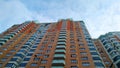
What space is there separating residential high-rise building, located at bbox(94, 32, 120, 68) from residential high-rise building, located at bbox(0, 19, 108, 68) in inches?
126

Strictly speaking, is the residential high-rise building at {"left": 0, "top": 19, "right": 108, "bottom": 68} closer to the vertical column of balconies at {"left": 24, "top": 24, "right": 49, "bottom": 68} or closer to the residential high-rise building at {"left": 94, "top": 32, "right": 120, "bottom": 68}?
the vertical column of balconies at {"left": 24, "top": 24, "right": 49, "bottom": 68}

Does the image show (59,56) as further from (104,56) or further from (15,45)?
(15,45)

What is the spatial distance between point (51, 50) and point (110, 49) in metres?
19.4

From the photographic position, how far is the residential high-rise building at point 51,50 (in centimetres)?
4650

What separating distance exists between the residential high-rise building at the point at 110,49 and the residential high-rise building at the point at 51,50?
3207 mm

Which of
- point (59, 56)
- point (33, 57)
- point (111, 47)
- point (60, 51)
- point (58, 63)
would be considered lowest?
point (58, 63)

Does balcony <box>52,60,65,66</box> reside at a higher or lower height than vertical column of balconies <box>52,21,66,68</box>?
lower

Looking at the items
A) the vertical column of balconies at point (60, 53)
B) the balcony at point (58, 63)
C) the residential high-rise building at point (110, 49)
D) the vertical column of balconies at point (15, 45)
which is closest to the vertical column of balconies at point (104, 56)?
the residential high-rise building at point (110, 49)

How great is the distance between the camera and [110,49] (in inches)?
2329

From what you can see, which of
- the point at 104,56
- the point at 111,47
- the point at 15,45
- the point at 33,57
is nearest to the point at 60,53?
the point at 33,57

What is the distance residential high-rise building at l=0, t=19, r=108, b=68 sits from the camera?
4650 cm

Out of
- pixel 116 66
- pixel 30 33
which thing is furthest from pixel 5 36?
pixel 116 66

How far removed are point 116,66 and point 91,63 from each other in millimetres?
9234

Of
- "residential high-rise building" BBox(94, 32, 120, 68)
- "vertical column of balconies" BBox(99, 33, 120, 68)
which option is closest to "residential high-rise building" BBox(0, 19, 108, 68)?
"residential high-rise building" BBox(94, 32, 120, 68)
